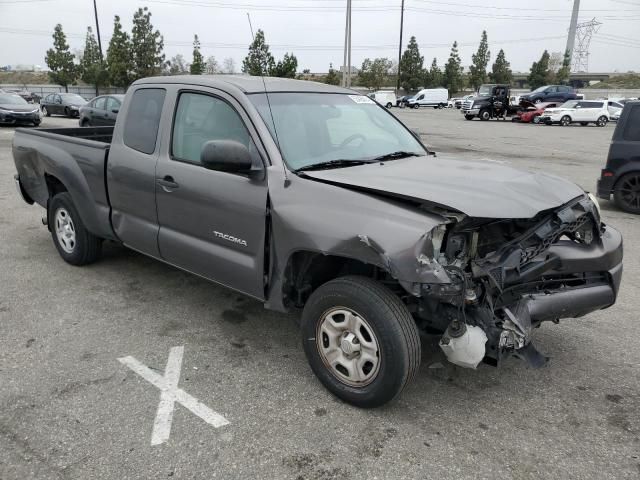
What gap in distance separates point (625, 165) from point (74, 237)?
7953mm

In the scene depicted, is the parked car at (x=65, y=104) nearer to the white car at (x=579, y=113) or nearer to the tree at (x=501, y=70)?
the white car at (x=579, y=113)

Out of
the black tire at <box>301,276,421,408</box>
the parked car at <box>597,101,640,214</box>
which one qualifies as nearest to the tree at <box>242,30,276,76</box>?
the parked car at <box>597,101,640,214</box>

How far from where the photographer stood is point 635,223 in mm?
7809

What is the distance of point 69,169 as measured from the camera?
4.93 m

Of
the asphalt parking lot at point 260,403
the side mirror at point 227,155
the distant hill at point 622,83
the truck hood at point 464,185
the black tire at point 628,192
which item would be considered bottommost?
the asphalt parking lot at point 260,403

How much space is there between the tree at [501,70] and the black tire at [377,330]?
8732 cm

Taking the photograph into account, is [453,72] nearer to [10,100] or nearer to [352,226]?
[10,100]

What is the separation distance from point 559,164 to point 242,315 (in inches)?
494

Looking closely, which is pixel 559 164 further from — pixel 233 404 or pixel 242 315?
pixel 233 404

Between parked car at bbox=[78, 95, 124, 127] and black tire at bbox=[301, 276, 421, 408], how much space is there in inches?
657

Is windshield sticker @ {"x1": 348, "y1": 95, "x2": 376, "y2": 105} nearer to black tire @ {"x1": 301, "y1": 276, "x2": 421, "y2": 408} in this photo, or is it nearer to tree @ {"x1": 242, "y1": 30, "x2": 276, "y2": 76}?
black tire @ {"x1": 301, "y1": 276, "x2": 421, "y2": 408}

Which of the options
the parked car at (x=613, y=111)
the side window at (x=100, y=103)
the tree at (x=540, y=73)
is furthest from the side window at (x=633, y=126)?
the tree at (x=540, y=73)

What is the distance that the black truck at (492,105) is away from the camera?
117 feet

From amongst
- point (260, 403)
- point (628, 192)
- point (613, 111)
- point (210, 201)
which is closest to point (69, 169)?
point (210, 201)
